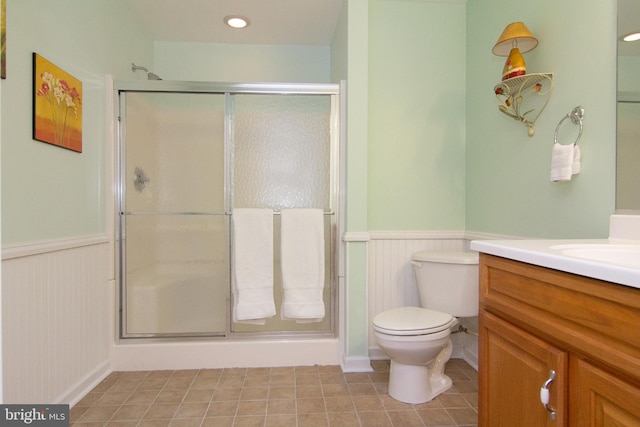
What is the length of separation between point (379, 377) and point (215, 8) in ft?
8.39

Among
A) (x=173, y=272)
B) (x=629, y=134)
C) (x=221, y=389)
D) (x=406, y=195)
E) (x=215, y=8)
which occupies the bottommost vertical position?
(x=221, y=389)

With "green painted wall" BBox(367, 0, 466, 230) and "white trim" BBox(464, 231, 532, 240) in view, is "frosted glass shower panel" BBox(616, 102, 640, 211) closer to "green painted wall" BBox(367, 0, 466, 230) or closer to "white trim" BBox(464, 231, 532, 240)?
"white trim" BBox(464, 231, 532, 240)

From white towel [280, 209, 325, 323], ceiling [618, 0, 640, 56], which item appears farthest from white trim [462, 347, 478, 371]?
ceiling [618, 0, 640, 56]

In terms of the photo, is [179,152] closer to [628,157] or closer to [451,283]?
[451,283]

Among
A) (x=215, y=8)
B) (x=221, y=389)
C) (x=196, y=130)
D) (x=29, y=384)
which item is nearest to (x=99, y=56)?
(x=196, y=130)

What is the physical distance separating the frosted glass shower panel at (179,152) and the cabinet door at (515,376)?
5.44 ft

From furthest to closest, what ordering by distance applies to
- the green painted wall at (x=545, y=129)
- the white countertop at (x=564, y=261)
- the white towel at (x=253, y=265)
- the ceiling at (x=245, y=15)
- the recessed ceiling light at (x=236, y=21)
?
the recessed ceiling light at (x=236, y=21) → the ceiling at (x=245, y=15) → the white towel at (x=253, y=265) → the green painted wall at (x=545, y=129) → the white countertop at (x=564, y=261)

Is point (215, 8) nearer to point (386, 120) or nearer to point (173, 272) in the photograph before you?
point (386, 120)

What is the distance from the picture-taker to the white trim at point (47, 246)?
1.41m

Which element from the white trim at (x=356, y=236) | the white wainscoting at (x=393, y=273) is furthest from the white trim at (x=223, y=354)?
the white trim at (x=356, y=236)

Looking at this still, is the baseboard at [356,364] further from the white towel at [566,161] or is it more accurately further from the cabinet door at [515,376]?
the white towel at [566,161]

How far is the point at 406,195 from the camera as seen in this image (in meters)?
2.37

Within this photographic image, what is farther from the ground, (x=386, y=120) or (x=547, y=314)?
(x=386, y=120)

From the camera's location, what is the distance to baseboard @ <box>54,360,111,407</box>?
178 cm
